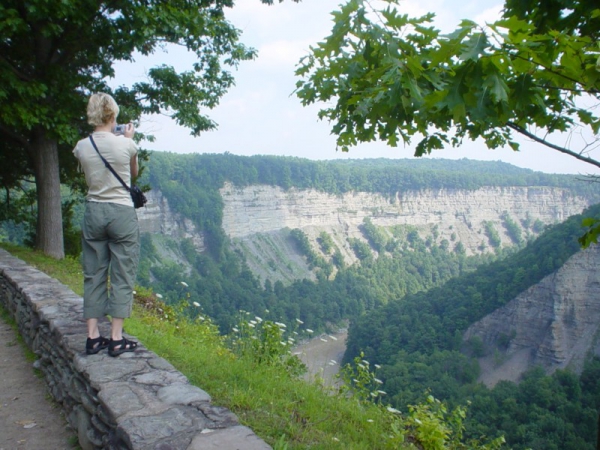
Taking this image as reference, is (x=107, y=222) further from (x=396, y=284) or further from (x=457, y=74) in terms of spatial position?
(x=396, y=284)

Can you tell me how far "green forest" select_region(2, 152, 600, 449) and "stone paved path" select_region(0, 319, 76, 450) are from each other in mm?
2699

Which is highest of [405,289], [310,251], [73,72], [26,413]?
[73,72]

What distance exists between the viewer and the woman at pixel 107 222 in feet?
9.40

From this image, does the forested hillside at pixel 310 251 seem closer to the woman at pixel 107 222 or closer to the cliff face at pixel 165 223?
the cliff face at pixel 165 223

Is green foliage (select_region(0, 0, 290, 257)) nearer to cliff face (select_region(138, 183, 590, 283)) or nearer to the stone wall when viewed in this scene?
the stone wall

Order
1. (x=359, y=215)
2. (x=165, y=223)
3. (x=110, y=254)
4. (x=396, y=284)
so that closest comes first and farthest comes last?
(x=110, y=254) → (x=165, y=223) → (x=396, y=284) → (x=359, y=215)

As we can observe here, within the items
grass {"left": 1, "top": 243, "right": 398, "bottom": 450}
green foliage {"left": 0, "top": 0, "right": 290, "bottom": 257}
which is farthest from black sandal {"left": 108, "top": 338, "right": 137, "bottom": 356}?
green foliage {"left": 0, "top": 0, "right": 290, "bottom": 257}

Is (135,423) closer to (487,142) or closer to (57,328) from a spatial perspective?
(57,328)

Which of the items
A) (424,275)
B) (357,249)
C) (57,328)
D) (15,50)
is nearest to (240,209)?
(357,249)

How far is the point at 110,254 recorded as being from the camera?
2.98 metres

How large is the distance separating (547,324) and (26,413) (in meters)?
40.2

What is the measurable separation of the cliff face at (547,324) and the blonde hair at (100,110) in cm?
3732

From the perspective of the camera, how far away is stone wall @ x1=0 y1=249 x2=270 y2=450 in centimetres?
205

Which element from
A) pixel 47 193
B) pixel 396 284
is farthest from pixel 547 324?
pixel 47 193
